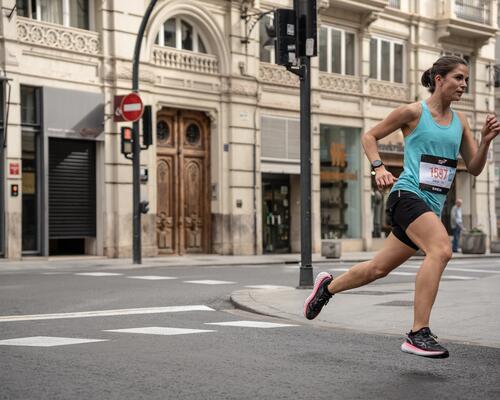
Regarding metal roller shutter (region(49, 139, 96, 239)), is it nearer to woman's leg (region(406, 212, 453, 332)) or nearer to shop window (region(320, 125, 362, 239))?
shop window (region(320, 125, 362, 239))

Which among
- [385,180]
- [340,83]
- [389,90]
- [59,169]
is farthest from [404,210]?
[389,90]

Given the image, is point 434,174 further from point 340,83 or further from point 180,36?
point 340,83

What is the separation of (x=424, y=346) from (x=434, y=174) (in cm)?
115

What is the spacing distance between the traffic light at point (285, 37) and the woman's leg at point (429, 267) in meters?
6.97

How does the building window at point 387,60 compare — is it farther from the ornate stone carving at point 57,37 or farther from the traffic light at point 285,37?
the traffic light at point 285,37

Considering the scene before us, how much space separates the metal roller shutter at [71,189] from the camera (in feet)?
73.2

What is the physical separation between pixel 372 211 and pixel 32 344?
24999 millimetres

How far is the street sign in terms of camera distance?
803 inches

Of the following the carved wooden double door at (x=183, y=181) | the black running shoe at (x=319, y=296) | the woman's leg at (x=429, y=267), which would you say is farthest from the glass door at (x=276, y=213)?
the woman's leg at (x=429, y=267)

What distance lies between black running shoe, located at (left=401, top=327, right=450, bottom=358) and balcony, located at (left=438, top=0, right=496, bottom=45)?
95.4 ft

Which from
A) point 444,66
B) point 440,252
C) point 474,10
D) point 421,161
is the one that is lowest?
point 440,252

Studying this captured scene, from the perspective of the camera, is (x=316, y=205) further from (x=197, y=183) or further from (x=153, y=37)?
(x=153, y=37)

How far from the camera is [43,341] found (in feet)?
22.7

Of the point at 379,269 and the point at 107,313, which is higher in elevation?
the point at 379,269
